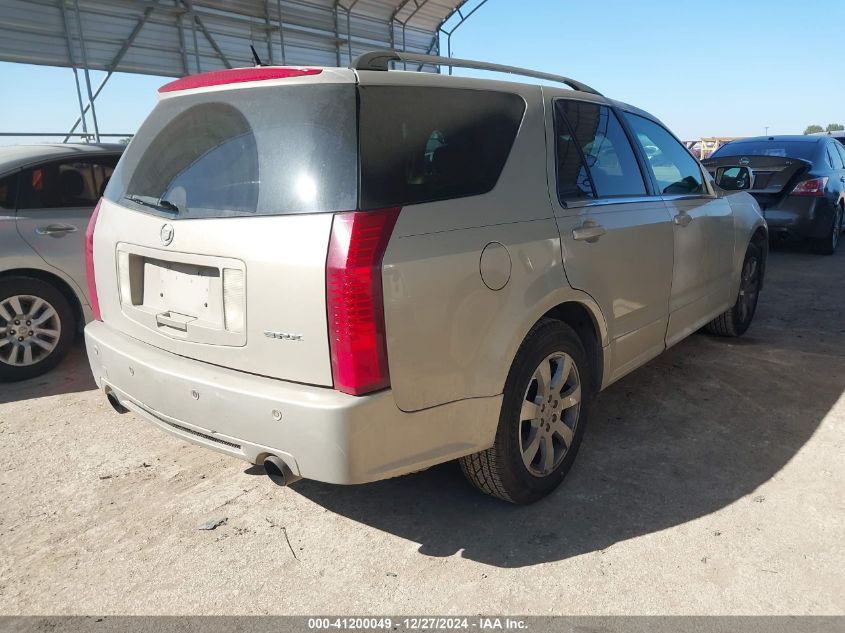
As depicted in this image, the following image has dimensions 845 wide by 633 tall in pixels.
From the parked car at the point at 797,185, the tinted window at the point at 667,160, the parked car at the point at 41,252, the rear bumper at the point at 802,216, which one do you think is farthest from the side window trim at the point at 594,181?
the rear bumper at the point at 802,216

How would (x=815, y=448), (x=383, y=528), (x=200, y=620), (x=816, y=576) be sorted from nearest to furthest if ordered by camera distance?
(x=200, y=620)
(x=816, y=576)
(x=383, y=528)
(x=815, y=448)

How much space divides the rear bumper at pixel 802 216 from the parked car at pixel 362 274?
678 centimetres

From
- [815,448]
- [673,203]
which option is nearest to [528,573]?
[815,448]

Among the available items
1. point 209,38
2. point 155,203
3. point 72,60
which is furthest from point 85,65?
point 155,203

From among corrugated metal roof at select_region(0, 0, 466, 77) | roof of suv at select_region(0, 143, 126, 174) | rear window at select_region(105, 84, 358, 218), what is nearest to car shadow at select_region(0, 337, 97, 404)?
roof of suv at select_region(0, 143, 126, 174)

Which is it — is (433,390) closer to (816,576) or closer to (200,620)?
(200,620)

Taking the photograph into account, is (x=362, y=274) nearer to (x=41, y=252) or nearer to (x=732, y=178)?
(x=41, y=252)

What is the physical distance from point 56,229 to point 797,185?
28.2 ft

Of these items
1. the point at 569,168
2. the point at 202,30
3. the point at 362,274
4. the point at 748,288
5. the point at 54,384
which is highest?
the point at 202,30

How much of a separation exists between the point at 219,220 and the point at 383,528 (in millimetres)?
1413

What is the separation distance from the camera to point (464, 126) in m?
2.47

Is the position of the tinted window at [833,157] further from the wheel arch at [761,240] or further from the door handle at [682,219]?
the door handle at [682,219]

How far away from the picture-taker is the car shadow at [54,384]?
430cm

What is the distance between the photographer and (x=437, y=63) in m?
2.55
